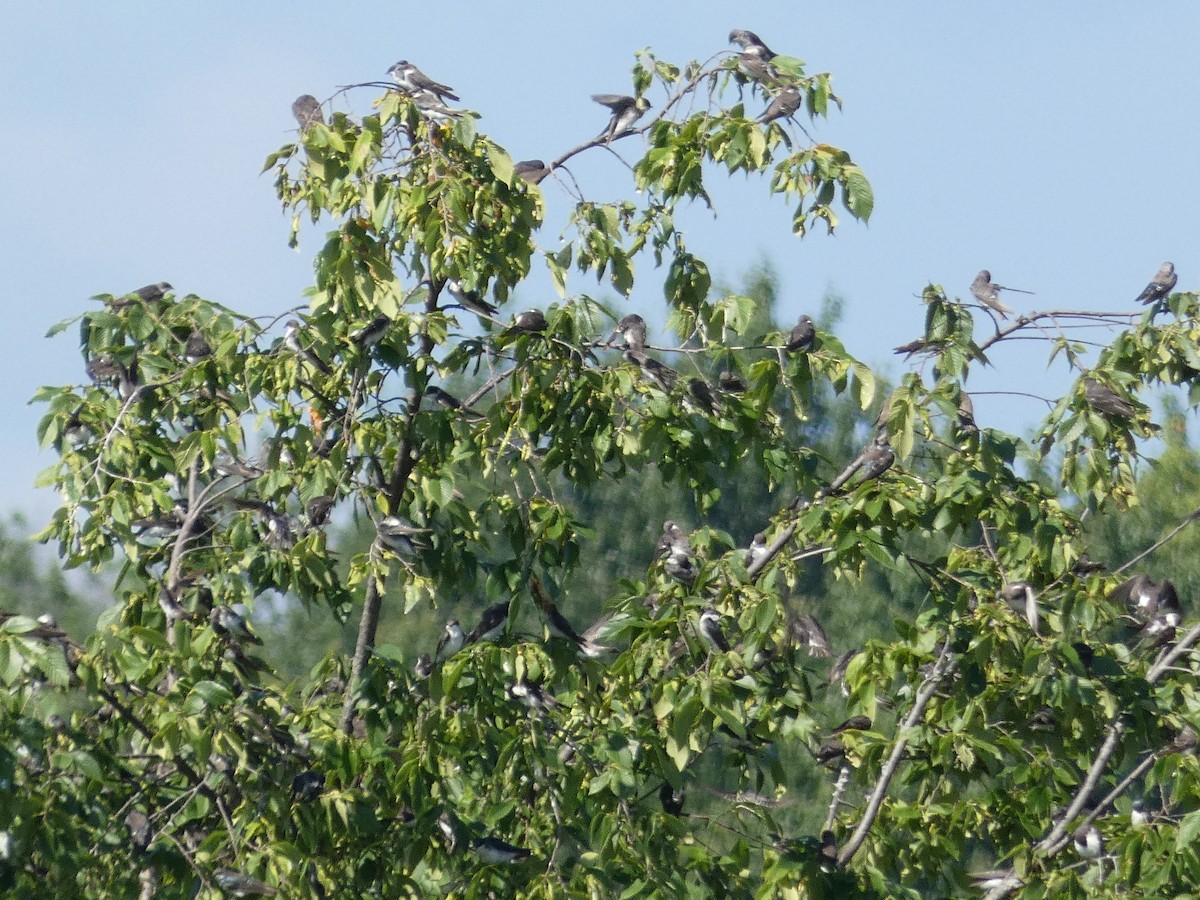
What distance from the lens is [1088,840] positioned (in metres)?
5.50

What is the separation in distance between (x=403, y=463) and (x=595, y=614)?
19847mm

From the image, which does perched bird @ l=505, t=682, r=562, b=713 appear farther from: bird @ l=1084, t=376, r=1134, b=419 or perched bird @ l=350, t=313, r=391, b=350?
bird @ l=1084, t=376, r=1134, b=419

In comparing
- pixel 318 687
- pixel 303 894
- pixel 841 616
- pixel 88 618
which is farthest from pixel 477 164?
pixel 841 616

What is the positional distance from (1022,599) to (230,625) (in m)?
2.66

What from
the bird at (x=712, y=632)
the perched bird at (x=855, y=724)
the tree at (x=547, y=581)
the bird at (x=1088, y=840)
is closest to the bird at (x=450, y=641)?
the tree at (x=547, y=581)

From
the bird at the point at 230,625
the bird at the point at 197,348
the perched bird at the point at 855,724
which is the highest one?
the bird at the point at 197,348

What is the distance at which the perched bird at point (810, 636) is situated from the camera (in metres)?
5.64

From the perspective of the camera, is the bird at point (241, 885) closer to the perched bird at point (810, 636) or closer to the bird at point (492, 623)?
the bird at point (492, 623)

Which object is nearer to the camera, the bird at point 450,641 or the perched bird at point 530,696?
the perched bird at point 530,696

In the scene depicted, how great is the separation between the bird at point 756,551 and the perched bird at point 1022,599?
0.85 meters

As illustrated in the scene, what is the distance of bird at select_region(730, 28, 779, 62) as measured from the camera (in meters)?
5.39

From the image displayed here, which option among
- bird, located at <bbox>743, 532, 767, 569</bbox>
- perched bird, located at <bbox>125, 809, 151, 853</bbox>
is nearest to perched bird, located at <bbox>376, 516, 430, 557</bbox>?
perched bird, located at <bbox>125, 809, 151, 853</bbox>

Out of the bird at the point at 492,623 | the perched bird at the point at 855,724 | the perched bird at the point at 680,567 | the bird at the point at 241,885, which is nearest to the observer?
the bird at the point at 241,885

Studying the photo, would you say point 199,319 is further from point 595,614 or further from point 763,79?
point 595,614
